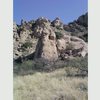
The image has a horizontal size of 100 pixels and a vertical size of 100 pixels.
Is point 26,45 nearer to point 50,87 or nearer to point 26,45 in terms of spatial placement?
point 26,45

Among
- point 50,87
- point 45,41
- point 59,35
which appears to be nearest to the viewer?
point 50,87

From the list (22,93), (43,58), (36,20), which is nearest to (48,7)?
(36,20)

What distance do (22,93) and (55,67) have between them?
3.42ft

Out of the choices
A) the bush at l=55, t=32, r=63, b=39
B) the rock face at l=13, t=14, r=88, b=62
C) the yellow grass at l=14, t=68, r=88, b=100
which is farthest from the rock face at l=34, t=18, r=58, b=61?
the yellow grass at l=14, t=68, r=88, b=100

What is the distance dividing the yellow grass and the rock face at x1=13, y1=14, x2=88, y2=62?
25.1 inches

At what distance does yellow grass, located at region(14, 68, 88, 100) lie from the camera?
17.8 feet

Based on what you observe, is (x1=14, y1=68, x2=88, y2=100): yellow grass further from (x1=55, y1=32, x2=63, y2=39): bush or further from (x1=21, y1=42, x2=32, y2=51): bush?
(x1=55, y1=32, x2=63, y2=39): bush

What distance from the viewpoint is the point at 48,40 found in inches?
268

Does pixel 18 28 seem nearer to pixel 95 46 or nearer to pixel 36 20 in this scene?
pixel 36 20

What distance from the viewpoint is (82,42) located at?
6.77 meters

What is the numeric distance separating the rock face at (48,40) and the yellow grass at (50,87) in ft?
2.09

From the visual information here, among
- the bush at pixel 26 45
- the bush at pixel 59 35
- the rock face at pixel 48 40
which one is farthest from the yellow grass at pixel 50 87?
the bush at pixel 59 35

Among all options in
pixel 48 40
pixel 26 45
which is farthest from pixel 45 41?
pixel 26 45

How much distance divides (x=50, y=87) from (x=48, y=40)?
145 centimetres
